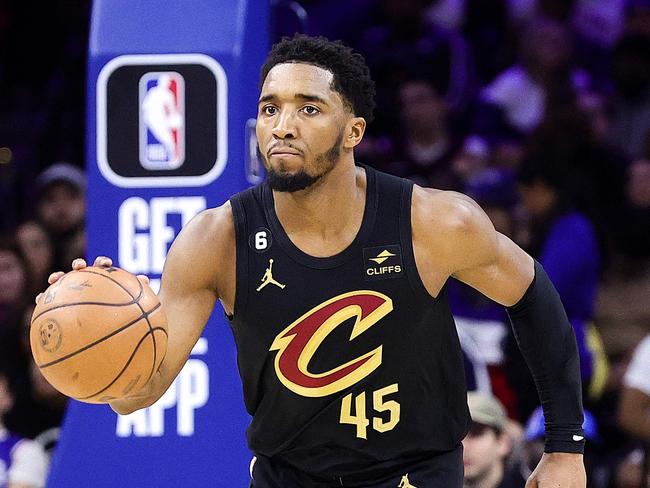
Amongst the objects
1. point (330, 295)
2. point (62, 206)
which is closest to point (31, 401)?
point (62, 206)

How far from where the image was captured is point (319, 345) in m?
3.97

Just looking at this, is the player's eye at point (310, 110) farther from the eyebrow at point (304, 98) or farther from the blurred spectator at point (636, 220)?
the blurred spectator at point (636, 220)

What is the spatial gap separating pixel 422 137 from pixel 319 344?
464cm

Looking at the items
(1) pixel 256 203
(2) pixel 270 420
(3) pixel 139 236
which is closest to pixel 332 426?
(2) pixel 270 420

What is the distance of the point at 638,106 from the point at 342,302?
4.94 m

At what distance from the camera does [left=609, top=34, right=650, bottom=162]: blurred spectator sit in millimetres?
8328

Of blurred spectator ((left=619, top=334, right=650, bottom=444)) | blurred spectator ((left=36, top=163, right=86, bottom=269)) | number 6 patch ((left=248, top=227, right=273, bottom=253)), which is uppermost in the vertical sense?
number 6 patch ((left=248, top=227, right=273, bottom=253))

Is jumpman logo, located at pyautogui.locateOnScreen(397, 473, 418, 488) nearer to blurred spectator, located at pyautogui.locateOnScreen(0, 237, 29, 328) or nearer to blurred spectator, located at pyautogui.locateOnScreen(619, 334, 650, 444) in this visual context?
blurred spectator, located at pyautogui.locateOnScreen(619, 334, 650, 444)

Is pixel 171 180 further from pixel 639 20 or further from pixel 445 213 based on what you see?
pixel 639 20

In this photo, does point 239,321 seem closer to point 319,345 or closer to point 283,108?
point 319,345

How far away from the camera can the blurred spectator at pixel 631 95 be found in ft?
27.3

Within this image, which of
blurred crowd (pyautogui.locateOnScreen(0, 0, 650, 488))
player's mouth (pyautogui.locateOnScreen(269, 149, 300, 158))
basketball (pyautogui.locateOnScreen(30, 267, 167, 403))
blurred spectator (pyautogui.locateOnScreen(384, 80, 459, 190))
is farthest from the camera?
blurred spectator (pyautogui.locateOnScreen(384, 80, 459, 190))

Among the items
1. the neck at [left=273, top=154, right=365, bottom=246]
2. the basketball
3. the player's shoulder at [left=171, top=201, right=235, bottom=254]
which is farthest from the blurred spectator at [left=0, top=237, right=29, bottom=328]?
the basketball

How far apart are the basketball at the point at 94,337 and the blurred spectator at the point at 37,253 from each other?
4013mm
